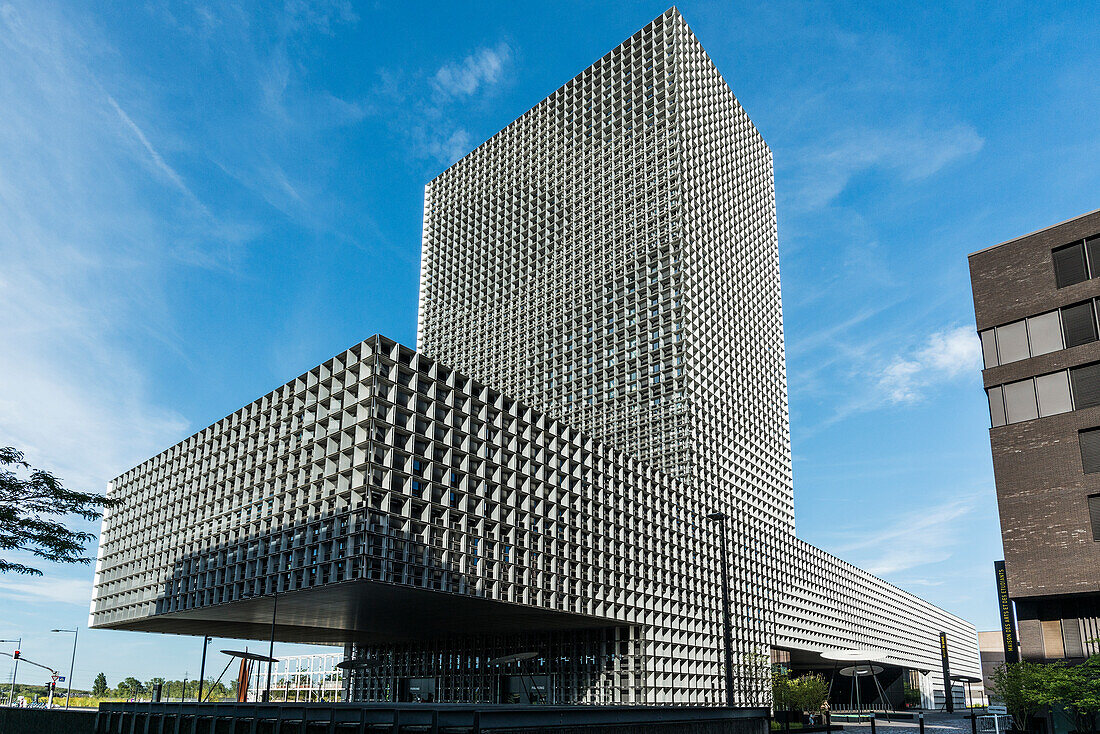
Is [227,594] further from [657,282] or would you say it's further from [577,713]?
[657,282]

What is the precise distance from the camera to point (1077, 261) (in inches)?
1732

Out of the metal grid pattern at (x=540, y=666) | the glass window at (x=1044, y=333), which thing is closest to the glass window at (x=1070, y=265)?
the glass window at (x=1044, y=333)

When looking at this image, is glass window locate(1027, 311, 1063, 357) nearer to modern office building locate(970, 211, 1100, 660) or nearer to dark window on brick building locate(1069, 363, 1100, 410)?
modern office building locate(970, 211, 1100, 660)

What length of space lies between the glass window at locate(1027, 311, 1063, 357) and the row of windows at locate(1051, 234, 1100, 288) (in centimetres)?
200

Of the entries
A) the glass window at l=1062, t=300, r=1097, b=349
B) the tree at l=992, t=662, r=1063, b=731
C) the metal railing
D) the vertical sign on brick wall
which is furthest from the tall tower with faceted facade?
the metal railing

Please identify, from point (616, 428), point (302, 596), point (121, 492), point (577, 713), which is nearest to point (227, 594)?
point (302, 596)

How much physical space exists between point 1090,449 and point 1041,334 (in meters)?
6.90

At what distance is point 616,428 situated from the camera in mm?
93000

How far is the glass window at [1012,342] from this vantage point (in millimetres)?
44719

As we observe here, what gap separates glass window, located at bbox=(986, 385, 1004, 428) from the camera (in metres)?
44.6

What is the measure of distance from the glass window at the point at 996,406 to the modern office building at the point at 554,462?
32.6 m

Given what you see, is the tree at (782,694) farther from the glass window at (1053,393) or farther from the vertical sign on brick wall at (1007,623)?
the glass window at (1053,393)

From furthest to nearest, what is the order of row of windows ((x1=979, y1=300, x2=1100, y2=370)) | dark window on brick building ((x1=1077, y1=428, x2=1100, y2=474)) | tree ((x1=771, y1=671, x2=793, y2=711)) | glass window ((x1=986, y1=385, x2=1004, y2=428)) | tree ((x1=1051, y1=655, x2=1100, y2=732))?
tree ((x1=771, y1=671, x2=793, y2=711))
glass window ((x1=986, y1=385, x2=1004, y2=428))
row of windows ((x1=979, y1=300, x2=1100, y2=370))
dark window on brick building ((x1=1077, y1=428, x2=1100, y2=474))
tree ((x1=1051, y1=655, x2=1100, y2=732))

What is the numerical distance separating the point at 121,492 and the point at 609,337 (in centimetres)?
5480
